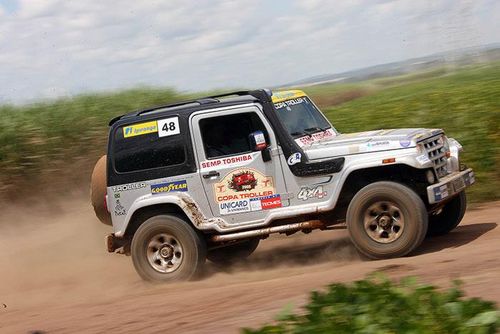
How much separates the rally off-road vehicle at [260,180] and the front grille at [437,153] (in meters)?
0.02

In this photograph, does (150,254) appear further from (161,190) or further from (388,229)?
(388,229)

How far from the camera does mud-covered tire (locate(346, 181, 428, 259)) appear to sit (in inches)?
313

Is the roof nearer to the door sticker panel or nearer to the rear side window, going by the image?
the rear side window

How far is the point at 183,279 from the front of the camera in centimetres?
902

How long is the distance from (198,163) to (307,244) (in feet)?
8.82

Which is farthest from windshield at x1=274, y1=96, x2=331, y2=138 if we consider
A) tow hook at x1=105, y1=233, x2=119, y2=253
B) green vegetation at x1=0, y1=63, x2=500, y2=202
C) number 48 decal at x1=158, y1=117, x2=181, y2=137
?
green vegetation at x1=0, y1=63, x2=500, y2=202

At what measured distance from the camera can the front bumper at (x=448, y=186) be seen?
26.1 ft

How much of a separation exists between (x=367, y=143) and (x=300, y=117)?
1.18 metres

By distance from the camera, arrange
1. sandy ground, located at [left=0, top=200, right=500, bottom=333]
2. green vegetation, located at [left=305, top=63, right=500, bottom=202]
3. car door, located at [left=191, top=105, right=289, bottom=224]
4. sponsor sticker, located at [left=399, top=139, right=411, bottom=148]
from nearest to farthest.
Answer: sandy ground, located at [left=0, top=200, right=500, bottom=333] → sponsor sticker, located at [left=399, top=139, right=411, bottom=148] → car door, located at [left=191, top=105, right=289, bottom=224] → green vegetation, located at [left=305, top=63, right=500, bottom=202]

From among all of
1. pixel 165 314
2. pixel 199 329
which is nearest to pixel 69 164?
pixel 165 314

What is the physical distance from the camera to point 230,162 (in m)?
8.74

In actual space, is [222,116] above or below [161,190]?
above

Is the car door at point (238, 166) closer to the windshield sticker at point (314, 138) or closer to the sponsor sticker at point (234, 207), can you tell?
the sponsor sticker at point (234, 207)

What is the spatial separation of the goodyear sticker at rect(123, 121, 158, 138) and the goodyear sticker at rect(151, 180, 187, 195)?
0.67 metres
